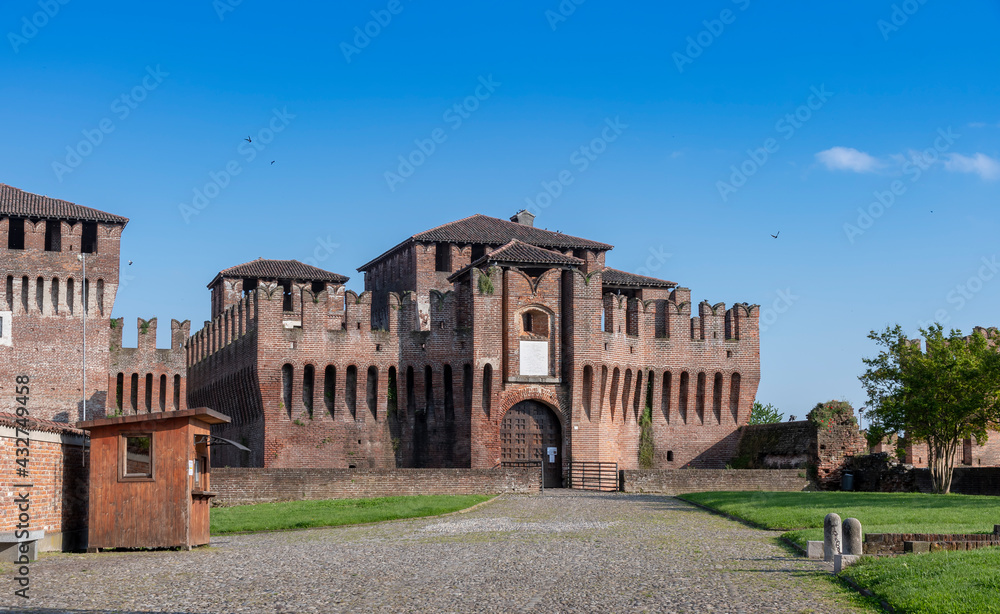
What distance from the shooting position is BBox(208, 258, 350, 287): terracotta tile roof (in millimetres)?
61406

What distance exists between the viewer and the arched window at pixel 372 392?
45.6 meters

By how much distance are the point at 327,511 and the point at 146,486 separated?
8800 mm

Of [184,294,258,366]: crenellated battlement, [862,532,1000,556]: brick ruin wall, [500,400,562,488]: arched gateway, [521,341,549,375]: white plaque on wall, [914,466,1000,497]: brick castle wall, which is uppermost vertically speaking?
[184,294,258,366]: crenellated battlement

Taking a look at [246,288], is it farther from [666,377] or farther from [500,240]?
[666,377]

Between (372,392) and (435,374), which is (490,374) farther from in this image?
(372,392)

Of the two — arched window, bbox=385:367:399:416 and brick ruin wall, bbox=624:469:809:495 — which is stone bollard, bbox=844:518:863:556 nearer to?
brick ruin wall, bbox=624:469:809:495

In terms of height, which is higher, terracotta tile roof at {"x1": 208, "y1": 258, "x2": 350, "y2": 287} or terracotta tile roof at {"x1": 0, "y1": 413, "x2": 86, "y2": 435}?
terracotta tile roof at {"x1": 208, "y1": 258, "x2": 350, "y2": 287}

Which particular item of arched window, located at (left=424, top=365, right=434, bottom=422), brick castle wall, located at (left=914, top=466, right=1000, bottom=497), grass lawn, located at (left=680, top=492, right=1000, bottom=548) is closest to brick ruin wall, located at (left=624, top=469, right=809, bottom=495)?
grass lawn, located at (left=680, top=492, right=1000, bottom=548)

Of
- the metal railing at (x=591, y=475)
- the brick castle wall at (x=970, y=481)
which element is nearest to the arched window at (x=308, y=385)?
the metal railing at (x=591, y=475)

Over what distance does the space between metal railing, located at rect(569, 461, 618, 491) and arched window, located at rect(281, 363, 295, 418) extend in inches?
459

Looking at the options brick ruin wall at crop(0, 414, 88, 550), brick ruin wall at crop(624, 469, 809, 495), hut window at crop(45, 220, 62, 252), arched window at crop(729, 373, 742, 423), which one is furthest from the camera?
hut window at crop(45, 220, 62, 252)

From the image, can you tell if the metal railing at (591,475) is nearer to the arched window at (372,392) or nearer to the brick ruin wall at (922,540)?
the arched window at (372,392)

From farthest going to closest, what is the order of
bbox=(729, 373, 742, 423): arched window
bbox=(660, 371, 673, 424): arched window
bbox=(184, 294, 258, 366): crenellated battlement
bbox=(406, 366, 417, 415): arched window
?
bbox=(729, 373, 742, 423): arched window, bbox=(660, 371, 673, 424): arched window, bbox=(184, 294, 258, 366): crenellated battlement, bbox=(406, 366, 417, 415): arched window

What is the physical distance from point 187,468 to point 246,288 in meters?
43.3
